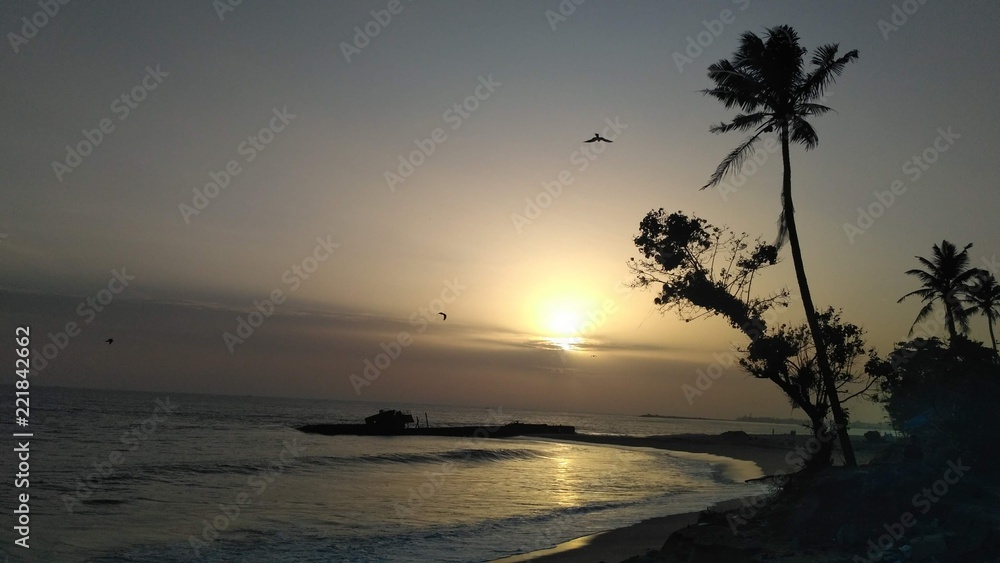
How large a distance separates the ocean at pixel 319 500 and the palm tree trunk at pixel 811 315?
8.39 m

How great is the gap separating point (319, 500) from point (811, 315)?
2165cm

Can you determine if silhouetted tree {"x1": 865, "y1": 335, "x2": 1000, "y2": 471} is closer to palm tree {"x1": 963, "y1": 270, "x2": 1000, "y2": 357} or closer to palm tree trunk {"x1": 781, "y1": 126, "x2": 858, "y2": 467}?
palm tree trunk {"x1": 781, "y1": 126, "x2": 858, "y2": 467}

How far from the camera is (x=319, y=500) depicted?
2709cm

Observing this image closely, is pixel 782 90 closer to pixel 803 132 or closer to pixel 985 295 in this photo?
pixel 803 132

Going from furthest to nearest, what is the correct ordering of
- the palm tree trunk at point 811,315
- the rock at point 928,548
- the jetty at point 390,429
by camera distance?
the jetty at point 390,429 → the palm tree trunk at point 811,315 → the rock at point 928,548

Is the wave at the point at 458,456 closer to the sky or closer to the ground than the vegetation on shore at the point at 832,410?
closer to the ground

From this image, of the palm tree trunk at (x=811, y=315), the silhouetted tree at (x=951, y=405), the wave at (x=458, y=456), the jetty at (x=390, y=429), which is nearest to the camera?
the silhouetted tree at (x=951, y=405)

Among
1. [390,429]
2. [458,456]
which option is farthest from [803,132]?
[390,429]

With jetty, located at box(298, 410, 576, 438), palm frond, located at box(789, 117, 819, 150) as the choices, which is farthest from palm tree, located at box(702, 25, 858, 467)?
jetty, located at box(298, 410, 576, 438)

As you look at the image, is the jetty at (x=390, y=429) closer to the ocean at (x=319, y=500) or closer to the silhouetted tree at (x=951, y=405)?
the ocean at (x=319, y=500)

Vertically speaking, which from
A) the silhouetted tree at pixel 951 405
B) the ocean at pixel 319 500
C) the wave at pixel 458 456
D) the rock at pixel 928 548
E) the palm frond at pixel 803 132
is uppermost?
the palm frond at pixel 803 132

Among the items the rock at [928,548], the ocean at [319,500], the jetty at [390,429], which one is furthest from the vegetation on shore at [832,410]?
the jetty at [390,429]

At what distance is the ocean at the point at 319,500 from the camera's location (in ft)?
58.9

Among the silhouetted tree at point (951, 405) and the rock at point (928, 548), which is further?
the silhouetted tree at point (951, 405)
